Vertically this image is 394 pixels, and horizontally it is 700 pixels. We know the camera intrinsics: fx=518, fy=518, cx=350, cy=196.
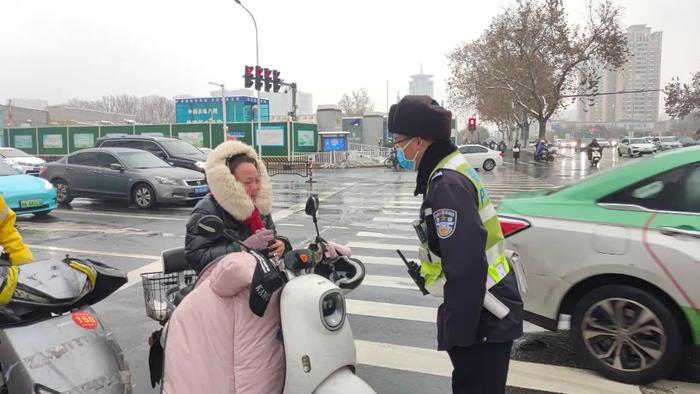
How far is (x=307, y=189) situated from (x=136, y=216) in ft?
24.3

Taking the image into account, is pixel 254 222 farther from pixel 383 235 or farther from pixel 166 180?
pixel 166 180

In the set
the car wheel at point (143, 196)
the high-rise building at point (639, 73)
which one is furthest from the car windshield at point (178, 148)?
the high-rise building at point (639, 73)

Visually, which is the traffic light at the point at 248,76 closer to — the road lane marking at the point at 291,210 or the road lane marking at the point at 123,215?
the road lane marking at the point at 291,210

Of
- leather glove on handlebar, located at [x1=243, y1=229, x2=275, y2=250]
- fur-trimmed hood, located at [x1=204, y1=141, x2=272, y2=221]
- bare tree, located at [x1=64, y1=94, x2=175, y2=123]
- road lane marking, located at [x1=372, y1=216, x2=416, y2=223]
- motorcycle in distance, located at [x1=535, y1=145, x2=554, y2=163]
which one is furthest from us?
bare tree, located at [x1=64, y1=94, x2=175, y2=123]

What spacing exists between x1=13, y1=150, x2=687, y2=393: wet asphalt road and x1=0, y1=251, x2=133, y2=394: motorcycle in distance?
128cm

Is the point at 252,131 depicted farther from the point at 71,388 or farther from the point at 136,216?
the point at 71,388

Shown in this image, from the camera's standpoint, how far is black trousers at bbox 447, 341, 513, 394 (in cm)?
212

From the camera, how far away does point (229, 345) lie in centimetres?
220

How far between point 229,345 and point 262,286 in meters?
0.36

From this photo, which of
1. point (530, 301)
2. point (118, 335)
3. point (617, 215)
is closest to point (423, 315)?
point (530, 301)

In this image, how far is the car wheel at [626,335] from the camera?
3.33m

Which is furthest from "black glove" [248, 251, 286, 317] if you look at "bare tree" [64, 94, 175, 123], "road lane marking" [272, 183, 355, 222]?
"bare tree" [64, 94, 175, 123]

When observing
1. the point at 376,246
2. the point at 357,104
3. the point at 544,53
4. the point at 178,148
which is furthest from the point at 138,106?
the point at 376,246

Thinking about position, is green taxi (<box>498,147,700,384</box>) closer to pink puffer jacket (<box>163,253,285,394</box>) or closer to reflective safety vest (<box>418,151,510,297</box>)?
reflective safety vest (<box>418,151,510,297</box>)
